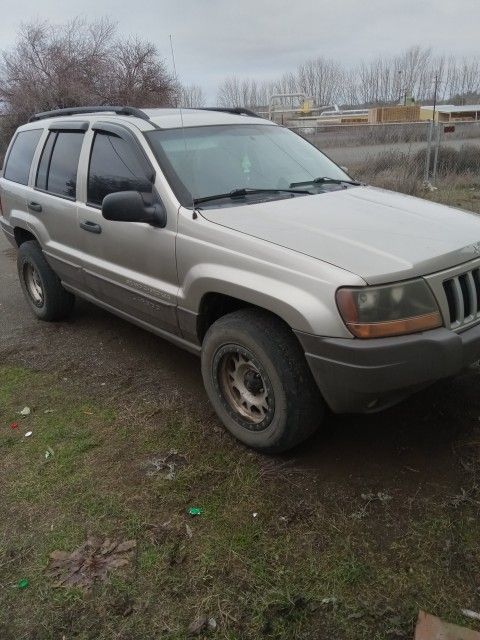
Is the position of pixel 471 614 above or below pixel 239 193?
below

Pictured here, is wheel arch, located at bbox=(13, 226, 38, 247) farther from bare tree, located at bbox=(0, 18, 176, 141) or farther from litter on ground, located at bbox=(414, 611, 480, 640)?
bare tree, located at bbox=(0, 18, 176, 141)

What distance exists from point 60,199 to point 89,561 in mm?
2910

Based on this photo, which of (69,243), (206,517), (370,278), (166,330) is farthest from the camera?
(69,243)

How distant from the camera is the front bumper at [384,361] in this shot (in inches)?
95.4

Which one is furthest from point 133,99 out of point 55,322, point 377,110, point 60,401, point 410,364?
point 410,364

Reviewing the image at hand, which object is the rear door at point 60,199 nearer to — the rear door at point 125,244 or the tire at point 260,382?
the rear door at point 125,244

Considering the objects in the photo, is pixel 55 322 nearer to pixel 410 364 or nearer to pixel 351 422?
pixel 351 422

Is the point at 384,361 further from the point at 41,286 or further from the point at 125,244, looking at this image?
the point at 41,286

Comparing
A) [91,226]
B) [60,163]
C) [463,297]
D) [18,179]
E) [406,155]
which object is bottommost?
[463,297]

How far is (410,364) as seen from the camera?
2.45 m

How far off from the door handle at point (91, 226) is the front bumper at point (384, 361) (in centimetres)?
196

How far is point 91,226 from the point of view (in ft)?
13.0

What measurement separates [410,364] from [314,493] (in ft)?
2.71

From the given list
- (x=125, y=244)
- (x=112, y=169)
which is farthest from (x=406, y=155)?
(x=125, y=244)
